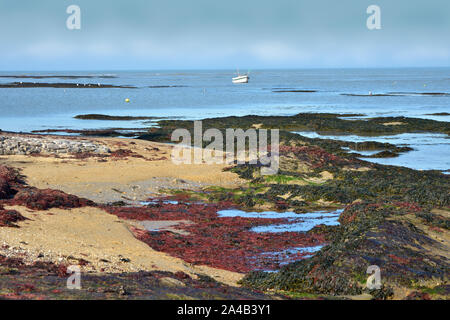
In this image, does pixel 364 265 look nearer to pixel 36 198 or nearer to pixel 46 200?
pixel 46 200

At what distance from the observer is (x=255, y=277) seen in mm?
13320

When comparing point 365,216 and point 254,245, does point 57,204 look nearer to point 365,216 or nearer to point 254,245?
point 254,245

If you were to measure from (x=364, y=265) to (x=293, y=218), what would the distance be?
681cm

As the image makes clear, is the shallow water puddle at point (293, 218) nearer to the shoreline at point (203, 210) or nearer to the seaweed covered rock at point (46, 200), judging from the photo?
the shoreline at point (203, 210)

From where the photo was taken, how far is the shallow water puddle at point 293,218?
18.3 meters

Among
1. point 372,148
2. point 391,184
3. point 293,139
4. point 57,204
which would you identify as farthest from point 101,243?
point 372,148

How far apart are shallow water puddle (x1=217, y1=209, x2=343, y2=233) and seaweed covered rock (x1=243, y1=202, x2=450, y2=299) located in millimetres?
2714

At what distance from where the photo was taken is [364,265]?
13.2 m

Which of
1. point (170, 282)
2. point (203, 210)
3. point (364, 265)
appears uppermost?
point (170, 282)

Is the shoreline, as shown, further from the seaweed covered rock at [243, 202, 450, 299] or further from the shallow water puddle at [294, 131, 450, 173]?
the shallow water puddle at [294, 131, 450, 173]

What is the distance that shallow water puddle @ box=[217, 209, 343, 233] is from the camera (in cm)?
1834

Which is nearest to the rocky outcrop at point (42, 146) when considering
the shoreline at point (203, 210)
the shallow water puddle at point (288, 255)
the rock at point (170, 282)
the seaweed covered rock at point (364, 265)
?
the shoreline at point (203, 210)

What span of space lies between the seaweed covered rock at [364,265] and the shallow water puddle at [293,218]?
8.90 ft

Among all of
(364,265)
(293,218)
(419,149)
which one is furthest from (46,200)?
(419,149)
